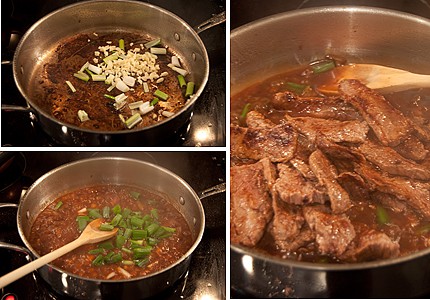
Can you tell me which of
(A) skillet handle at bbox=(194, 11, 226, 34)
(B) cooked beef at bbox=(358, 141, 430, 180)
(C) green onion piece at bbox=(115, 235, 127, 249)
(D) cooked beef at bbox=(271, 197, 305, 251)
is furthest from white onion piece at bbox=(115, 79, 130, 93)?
(B) cooked beef at bbox=(358, 141, 430, 180)

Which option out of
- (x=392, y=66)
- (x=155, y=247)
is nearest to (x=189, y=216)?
(x=155, y=247)

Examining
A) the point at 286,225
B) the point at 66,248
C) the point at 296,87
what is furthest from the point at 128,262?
the point at 296,87

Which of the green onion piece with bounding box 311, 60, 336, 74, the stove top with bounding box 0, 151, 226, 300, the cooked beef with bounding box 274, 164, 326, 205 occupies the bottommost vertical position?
the stove top with bounding box 0, 151, 226, 300

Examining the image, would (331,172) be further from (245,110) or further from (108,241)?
(108,241)

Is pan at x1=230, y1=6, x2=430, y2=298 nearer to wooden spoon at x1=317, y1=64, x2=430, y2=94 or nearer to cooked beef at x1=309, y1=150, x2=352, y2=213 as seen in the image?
wooden spoon at x1=317, y1=64, x2=430, y2=94

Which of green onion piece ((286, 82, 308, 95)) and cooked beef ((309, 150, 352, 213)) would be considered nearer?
cooked beef ((309, 150, 352, 213))

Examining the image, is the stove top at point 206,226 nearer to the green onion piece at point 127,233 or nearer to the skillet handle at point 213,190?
the skillet handle at point 213,190

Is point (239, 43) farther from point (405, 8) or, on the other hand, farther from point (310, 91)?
point (405, 8)

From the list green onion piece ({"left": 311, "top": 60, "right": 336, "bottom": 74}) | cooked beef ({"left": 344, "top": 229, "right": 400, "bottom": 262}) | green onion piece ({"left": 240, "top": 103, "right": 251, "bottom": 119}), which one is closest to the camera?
cooked beef ({"left": 344, "top": 229, "right": 400, "bottom": 262})
